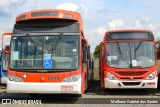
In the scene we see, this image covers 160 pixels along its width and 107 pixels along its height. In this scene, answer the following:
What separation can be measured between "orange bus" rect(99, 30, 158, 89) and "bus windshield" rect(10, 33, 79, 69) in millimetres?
2890

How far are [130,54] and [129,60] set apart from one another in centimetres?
28

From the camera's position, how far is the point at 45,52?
11.3 meters

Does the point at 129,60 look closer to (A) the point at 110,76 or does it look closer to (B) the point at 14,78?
(A) the point at 110,76

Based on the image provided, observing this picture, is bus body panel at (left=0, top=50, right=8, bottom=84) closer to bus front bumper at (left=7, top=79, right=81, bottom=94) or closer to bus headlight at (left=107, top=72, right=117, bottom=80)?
bus headlight at (left=107, top=72, right=117, bottom=80)

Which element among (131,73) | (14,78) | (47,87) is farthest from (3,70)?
(47,87)

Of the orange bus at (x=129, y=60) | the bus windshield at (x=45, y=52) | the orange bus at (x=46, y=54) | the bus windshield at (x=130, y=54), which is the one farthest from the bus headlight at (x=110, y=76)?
the bus windshield at (x=45, y=52)

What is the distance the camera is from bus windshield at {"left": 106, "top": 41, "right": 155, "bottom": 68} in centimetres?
1370

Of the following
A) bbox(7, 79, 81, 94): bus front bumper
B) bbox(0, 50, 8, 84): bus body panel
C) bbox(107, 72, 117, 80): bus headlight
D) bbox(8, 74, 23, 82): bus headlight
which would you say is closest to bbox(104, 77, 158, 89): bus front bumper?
bbox(107, 72, 117, 80): bus headlight

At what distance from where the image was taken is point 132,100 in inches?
479

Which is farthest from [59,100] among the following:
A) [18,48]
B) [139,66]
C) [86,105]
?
[139,66]

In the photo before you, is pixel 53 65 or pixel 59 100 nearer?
pixel 53 65

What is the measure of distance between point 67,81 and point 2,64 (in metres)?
8.88

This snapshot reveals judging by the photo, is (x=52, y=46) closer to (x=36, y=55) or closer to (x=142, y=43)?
(x=36, y=55)

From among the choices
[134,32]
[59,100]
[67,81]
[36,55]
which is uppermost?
[134,32]
